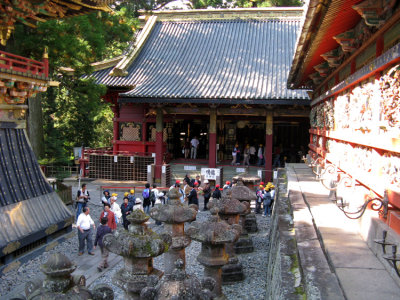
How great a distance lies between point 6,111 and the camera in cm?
1066

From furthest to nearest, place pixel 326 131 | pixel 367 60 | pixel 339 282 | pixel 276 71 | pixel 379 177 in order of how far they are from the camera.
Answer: pixel 276 71
pixel 326 131
pixel 367 60
pixel 379 177
pixel 339 282

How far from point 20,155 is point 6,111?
1281mm

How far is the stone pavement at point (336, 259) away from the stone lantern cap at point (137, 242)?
183 centimetres

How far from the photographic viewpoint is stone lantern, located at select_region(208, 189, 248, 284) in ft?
26.1

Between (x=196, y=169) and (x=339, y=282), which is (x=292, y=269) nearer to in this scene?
(x=339, y=282)

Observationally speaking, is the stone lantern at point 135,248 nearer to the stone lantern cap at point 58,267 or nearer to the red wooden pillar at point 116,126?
the stone lantern cap at point 58,267

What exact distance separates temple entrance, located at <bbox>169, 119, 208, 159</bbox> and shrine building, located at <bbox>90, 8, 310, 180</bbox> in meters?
0.06

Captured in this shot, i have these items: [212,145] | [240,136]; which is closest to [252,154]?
[240,136]

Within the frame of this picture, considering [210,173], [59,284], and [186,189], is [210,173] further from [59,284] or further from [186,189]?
[59,284]

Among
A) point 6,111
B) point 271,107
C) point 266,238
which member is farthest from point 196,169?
point 6,111

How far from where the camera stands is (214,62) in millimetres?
22188

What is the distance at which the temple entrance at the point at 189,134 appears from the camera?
941 inches

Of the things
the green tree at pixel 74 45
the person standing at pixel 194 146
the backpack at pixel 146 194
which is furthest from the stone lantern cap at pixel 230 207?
the person standing at pixel 194 146

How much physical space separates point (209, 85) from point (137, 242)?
50.5ft
